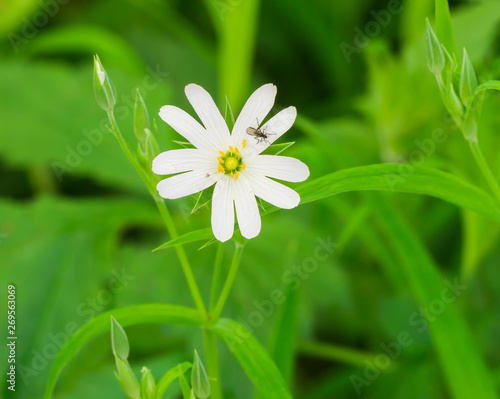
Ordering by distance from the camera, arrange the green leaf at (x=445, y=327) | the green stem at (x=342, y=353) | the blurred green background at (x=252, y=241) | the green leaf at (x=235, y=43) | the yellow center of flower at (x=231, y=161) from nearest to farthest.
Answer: the yellow center of flower at (x=231, y=161) → the green leaf at (x=445, y=327) → the blurred green background at (x=252, y=241) → the green stem at (x=342, y=353) → the green leaf at (x=235, y=43)

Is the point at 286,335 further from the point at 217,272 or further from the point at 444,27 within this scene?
the point at 444,27

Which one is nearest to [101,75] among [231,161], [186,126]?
[186,126]

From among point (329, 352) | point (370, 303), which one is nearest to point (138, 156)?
→ point (329, 352)

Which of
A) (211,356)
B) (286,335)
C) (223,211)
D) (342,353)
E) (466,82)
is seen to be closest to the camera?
(223,211)

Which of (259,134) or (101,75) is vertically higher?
(101,75)

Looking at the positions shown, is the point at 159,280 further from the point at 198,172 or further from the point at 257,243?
the point at 198,172

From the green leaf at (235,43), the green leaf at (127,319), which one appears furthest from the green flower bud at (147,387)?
the green leaf at (235,43)

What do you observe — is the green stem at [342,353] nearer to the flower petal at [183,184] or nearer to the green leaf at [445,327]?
the green leaf at [445,327]
